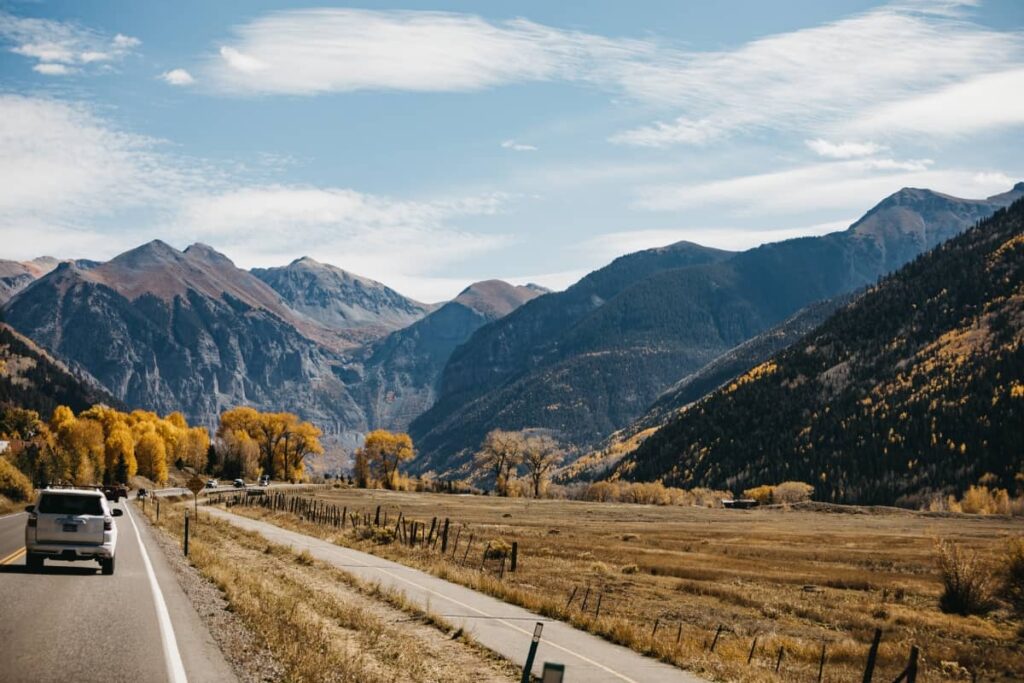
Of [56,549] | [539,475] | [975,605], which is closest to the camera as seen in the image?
[56,549]

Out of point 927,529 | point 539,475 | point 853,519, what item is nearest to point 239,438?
point 539,475

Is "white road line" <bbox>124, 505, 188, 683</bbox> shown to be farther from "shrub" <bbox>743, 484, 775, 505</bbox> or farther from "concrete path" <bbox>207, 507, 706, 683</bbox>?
"shrub" <bbox>743, 484, 775, 505</bbox>

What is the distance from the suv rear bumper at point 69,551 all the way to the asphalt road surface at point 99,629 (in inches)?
18.7

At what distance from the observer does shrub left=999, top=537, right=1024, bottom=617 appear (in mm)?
40769

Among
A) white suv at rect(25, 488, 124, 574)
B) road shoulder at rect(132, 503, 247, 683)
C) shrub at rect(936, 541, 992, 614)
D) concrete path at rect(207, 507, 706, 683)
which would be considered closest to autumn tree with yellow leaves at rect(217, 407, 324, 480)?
concrete path at rect(207, 507, 706, 683)

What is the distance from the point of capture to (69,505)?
2597cm

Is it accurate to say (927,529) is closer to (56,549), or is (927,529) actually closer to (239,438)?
(56,549)

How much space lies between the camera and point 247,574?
29.1 m

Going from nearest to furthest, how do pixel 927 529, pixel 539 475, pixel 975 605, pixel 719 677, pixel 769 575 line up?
pixel 719 677, pixel 975 605, pixel 769 575, pixel 927 529, pixel 539 475

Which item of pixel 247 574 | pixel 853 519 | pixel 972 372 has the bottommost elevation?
pixel 853 519

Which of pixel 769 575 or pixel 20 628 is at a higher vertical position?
pixel 20 628

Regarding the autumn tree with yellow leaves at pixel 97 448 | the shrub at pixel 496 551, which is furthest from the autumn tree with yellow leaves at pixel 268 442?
the shrub at pixel 496 551

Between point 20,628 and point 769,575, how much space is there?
38.3m

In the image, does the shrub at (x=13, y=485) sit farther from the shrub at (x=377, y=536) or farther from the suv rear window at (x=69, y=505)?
the suv rear window at (x=69, y=505)
